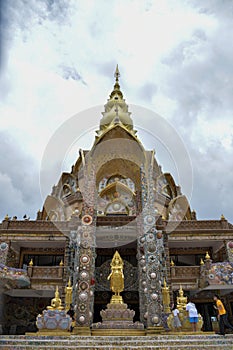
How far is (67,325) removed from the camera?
9.50 meters

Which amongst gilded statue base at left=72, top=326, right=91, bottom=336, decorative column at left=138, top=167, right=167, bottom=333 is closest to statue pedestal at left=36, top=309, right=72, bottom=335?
gilded statue base at left=72, top=326, right=91, bottom=336

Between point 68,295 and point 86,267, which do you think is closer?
point 86,267

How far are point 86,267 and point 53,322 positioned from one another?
4388 mm

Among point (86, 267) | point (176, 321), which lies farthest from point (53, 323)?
point (86, 267)

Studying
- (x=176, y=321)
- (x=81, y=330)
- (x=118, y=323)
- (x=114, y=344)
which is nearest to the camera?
(x=114, y=344)

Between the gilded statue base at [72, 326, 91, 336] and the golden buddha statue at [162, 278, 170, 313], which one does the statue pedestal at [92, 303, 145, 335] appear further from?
the golden buddha statue at [162, 278, 170, 313]

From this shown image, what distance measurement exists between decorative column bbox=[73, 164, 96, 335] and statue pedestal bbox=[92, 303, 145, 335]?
888 millimetres

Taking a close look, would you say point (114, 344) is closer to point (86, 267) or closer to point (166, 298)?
point (86, 267)

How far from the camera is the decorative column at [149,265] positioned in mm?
12755

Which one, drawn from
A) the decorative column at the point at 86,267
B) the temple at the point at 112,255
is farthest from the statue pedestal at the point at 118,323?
the temple at the point at 112,255

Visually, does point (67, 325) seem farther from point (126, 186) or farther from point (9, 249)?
point (126, 186)

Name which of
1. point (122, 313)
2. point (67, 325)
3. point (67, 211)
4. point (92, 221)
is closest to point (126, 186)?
point (67, 211)

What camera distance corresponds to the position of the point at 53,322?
9.37 metres

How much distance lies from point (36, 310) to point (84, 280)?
5627mm
